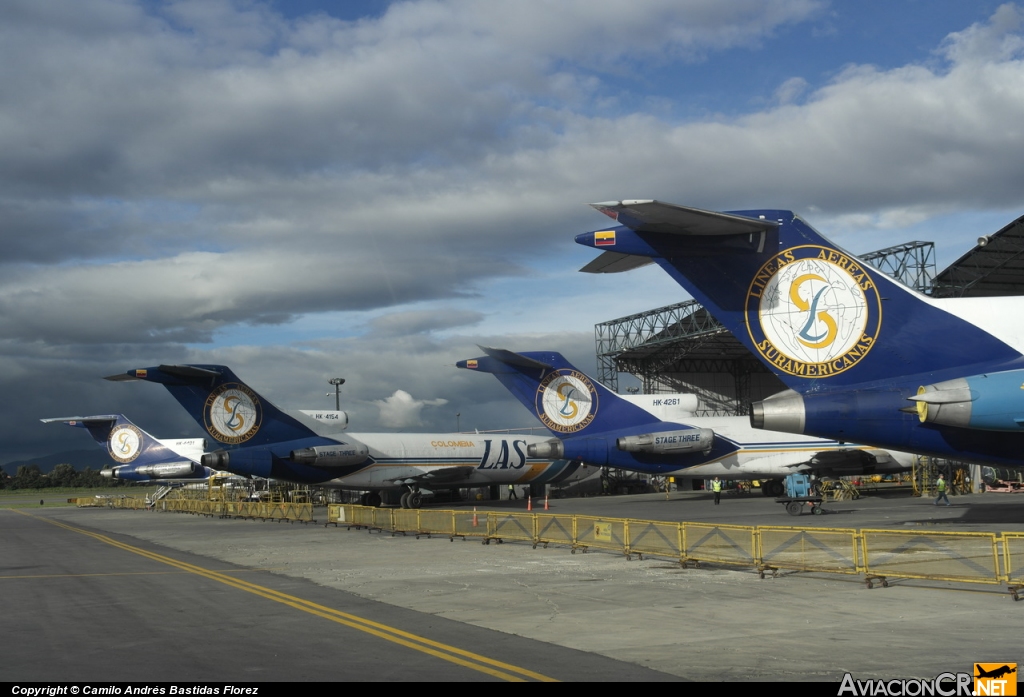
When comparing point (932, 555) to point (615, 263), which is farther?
point (615, 263)

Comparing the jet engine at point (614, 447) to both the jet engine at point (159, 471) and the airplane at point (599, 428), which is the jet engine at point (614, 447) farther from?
the jet engine at point (159, 471)

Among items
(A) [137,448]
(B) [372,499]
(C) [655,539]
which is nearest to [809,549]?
(C) [655,539]

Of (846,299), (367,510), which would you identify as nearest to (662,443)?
(367,510)

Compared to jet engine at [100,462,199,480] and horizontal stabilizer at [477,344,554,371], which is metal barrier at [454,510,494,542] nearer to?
horizontal stabilizer at [477,344,554,371]

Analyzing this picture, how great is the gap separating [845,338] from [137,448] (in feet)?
224

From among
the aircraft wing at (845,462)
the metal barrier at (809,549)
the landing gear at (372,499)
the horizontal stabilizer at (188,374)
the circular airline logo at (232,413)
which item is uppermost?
the horizontal stabilizer at (188,374)

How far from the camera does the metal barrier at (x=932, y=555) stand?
45.4 ft

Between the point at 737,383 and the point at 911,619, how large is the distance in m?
70.3

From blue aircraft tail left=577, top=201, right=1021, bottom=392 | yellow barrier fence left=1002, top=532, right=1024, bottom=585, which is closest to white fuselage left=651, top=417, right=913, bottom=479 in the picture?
blue aircraft tail left=577, top=201, right=1021, bottom=392

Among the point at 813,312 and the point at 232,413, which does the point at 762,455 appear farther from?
the point at 813,312

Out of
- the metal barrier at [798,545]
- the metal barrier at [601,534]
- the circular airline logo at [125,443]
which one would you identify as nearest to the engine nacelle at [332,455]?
the metal barrier at [798,545]

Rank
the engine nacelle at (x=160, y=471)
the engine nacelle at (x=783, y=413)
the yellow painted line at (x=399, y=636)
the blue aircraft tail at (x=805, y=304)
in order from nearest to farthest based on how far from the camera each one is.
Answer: the yellow painted line at (x=399, y=636) → the blue aircraft tail at (x=805, y=304) → the engine nacelle at (x=783, y=413) → the engine nacelle at (x=160, y=471)

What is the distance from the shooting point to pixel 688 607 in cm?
1320

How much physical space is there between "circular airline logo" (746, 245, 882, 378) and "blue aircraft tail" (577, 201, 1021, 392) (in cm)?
2
